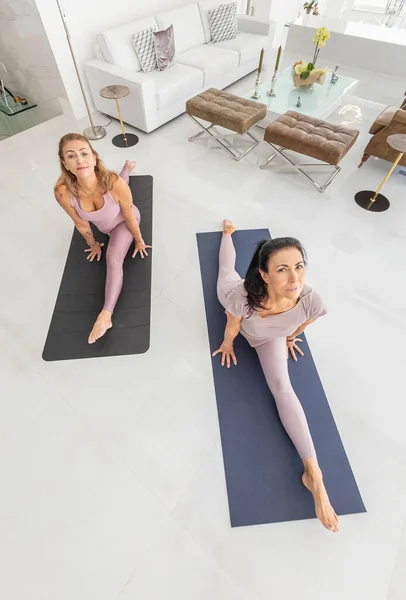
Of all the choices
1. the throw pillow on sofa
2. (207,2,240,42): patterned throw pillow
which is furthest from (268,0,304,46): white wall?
the throw pillow on sofa

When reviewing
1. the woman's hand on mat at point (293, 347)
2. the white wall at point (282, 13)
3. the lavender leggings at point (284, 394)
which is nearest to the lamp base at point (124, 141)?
the lavender leggings at point (284, 394)

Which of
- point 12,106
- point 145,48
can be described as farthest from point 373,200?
point 12,106

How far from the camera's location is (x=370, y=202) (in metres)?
2.84

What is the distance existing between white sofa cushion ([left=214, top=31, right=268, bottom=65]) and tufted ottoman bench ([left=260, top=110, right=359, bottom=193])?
1.79 meters

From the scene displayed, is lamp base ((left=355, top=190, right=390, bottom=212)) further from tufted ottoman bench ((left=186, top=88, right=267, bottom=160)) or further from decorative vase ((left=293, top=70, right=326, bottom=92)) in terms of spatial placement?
decorative vase ((left=293, top=70, right=326, bottom=92))

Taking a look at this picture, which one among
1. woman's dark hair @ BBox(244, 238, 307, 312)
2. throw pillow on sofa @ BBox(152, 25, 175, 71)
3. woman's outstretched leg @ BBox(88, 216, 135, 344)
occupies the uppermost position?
woman's dark hair @ BBox(244, 238, 307, 312)

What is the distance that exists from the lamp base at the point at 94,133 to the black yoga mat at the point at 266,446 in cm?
275

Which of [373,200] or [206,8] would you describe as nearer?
[373,200]

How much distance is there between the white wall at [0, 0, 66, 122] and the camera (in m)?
3.10

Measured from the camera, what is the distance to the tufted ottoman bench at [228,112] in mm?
2922

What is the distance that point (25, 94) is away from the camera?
4.01 m

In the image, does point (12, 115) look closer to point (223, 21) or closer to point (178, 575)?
point (223, 21)

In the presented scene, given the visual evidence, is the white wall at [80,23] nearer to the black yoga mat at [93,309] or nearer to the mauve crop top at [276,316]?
the black yoga mat at [93,309]

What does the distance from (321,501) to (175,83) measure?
3.85 metres
